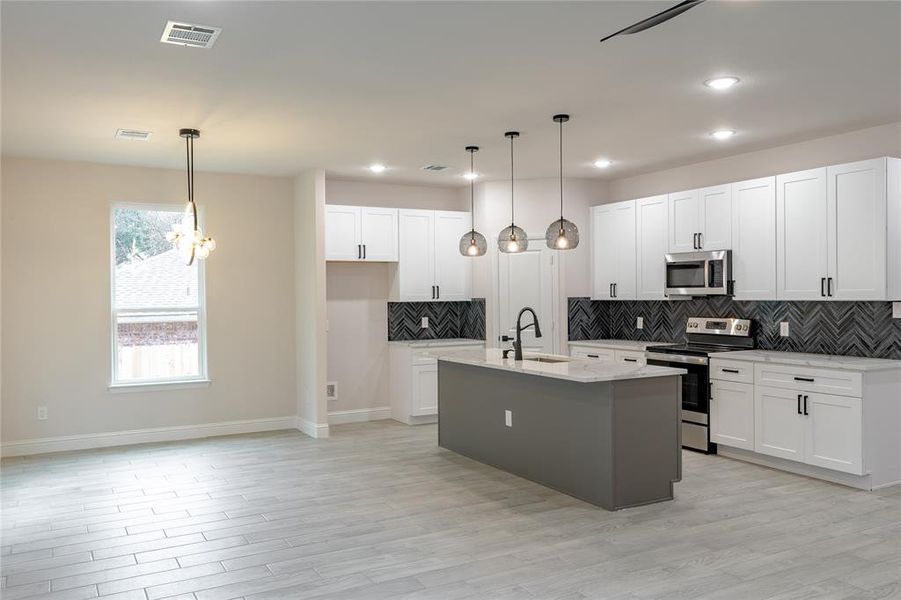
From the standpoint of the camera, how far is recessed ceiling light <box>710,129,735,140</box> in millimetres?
5566

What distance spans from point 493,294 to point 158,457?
12.6 feet

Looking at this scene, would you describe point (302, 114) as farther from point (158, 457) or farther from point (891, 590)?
point (891, 590)

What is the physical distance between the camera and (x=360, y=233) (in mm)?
7734

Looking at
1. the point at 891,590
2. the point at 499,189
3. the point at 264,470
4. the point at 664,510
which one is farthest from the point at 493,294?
the point at 891,590

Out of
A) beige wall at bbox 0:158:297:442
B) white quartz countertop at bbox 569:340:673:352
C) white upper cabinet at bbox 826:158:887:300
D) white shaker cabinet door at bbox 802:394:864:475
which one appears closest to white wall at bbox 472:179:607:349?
white quartz countertop at bbox 569:340:673:352

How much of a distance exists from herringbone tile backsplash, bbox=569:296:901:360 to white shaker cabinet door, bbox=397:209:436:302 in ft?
5.37

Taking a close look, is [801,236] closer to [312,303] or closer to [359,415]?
[312,303]

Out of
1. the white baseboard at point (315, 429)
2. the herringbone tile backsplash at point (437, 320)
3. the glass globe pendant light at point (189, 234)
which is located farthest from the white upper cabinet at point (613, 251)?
the glass globe pendant light at point (189, 234)

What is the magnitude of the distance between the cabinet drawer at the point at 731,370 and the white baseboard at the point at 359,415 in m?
3.74

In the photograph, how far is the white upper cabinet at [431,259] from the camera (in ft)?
26.2

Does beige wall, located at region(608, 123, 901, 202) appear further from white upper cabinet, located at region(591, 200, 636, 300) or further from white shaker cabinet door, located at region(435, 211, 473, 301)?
white shaker cabinet door, located at region(435, 211, 473, 301)

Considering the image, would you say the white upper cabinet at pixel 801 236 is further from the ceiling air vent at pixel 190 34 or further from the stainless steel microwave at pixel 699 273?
the ceiling air vent at pixel 190 34

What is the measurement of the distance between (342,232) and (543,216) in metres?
2.21

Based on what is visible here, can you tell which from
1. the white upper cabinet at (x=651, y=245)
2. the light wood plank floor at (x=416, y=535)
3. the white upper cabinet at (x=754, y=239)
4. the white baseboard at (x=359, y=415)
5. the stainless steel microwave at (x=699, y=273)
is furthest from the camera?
the white baseboard at (x=359, y=415)
